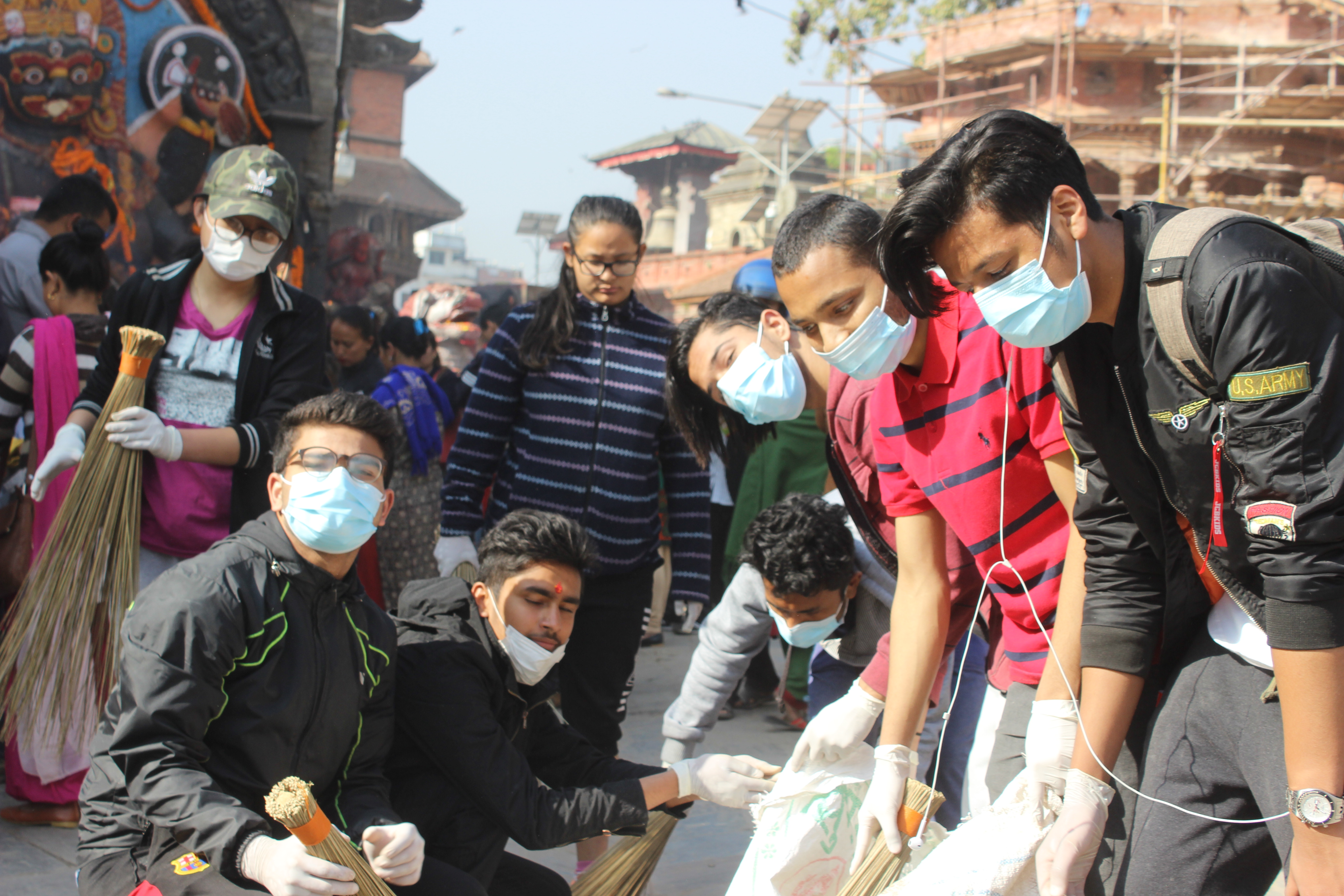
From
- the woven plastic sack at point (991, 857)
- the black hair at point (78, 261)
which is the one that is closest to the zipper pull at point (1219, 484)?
the woven plastic sack at point (991, 857)

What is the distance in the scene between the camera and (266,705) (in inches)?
86.4

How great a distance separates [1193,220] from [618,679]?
2.21 metres

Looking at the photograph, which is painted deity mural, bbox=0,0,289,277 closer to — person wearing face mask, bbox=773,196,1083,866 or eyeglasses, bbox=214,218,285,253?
eyeglasses, bbox=214,218,285,253

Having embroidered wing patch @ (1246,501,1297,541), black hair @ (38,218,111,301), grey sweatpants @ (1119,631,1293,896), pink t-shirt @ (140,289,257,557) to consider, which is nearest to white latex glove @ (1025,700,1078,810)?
grey sweatpants @ (1119,631,1293,896)

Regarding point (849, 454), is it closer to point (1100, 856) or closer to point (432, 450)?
point (1100, 856)

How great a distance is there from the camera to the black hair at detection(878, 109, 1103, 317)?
1.66 meters

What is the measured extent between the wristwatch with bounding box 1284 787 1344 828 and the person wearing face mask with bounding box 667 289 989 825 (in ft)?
2.77

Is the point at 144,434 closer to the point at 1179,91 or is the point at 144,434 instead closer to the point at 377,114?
the point at 1179,91

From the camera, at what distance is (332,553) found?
240 cm

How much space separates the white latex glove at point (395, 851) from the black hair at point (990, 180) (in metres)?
1.42

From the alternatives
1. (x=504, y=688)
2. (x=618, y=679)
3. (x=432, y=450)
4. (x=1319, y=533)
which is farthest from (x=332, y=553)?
(x=432, y=450)

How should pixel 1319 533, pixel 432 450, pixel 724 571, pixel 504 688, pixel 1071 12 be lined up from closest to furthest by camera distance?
pixel 1319 533, pixel 504 688, pixel 432 450, pixel 724 571, pixel 1071 12

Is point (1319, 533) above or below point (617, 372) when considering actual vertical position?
below

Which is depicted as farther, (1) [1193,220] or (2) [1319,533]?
(1) [1193,220]
